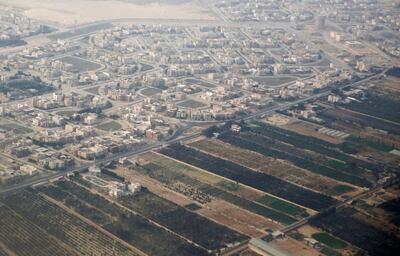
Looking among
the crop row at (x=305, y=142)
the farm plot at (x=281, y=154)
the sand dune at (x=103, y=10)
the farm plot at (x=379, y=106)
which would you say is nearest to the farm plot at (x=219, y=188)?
the farm plot at (x=281, y=154)

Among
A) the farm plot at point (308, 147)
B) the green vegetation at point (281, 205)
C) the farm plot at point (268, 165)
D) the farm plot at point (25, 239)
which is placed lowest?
the farm plot at point (25, 239)

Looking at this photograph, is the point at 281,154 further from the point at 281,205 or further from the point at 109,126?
the point at 109,126

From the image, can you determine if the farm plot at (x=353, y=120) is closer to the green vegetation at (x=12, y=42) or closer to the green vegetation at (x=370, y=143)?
the green vegetation at (x=370, y=143)

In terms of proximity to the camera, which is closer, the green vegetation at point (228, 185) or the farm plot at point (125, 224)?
the farm plot at point (125, 224)

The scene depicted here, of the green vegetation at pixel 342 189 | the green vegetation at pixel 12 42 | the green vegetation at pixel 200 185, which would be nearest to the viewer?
the green vegetation at pixel 200 185

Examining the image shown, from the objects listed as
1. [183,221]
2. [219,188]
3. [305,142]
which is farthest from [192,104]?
[183,221]

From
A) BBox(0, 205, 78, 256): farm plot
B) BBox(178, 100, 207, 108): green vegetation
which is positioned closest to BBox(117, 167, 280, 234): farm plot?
BBox(0, 205, 78, 256): farm plot

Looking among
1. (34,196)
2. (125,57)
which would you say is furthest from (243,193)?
(125,57)
